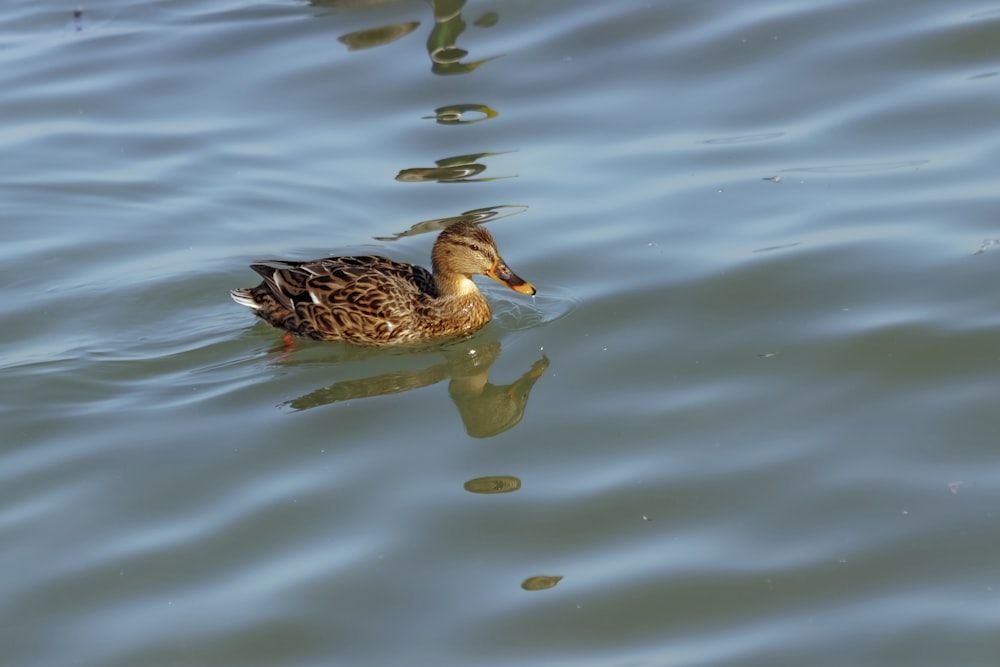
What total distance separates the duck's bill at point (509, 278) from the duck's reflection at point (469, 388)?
0.37 metres

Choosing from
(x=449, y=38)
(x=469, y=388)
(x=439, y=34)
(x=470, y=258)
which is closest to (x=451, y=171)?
(x=470, y=258)

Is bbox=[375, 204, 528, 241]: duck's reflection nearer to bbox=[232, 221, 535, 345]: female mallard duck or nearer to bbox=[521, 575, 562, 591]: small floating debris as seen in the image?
bbox=[232, 221, 535, 345]: female mallard duck

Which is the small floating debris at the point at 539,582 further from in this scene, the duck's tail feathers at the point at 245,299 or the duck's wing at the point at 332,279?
the duck's tail feathers at the point at 245,299

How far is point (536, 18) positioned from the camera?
1441 centimetres

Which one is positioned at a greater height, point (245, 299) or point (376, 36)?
point (376, 36)

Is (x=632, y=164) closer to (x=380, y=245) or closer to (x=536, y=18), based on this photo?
(x=380, y=245)

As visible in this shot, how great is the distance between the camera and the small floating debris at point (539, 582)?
254 inches

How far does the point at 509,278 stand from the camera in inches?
372

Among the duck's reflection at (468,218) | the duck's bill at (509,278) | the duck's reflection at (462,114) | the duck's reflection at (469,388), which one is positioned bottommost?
the duck's reflection at (469,388)

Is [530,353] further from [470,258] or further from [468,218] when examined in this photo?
[468,218]

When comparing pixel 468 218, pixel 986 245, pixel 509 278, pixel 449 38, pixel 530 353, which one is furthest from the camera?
pixel 449 38

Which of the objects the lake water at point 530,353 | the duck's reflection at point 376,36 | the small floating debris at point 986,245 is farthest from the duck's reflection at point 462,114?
the small floating debris at point 986,245

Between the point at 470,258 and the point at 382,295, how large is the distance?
23.4 inches

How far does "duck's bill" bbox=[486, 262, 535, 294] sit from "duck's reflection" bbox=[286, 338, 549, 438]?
369 mm
